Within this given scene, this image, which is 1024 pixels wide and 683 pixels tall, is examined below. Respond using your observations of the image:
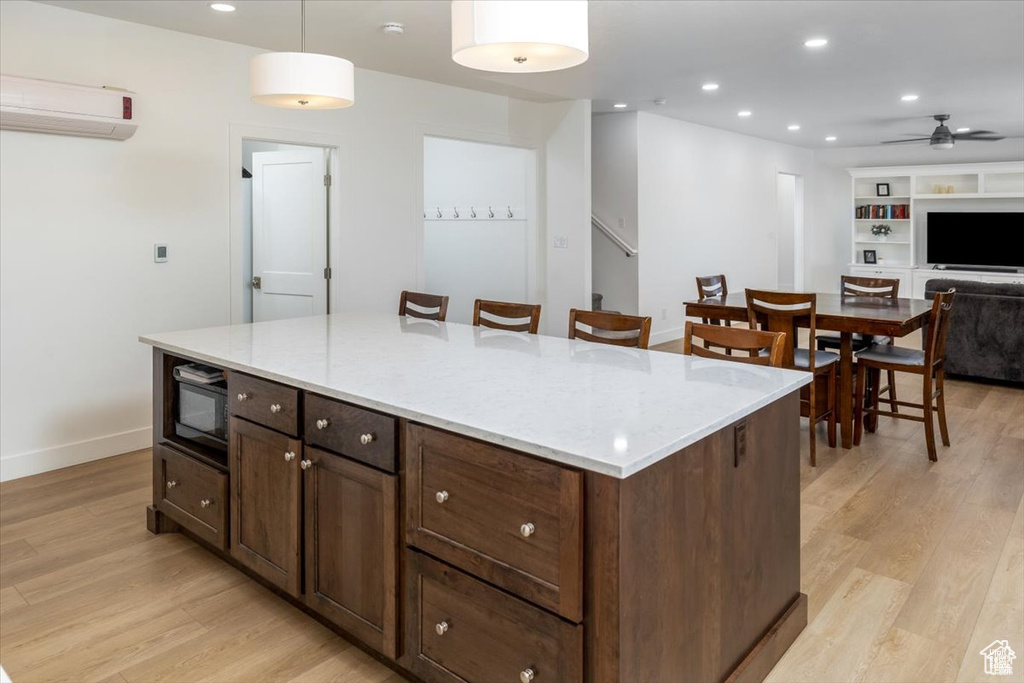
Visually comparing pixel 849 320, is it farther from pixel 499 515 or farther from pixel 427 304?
pixel 499 515

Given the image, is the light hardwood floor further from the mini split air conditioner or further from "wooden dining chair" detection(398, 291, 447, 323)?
the mini split air conditioner

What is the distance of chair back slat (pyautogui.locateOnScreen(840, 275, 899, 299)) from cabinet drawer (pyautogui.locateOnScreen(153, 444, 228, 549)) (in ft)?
14.2

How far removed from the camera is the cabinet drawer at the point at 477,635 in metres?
1.43

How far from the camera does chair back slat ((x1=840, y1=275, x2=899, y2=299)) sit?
5.02m

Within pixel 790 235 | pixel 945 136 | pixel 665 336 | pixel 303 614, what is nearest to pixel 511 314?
pixel 303 614

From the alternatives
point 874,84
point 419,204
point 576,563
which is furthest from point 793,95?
point 576,563

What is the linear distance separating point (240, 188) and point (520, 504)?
12.1 ft

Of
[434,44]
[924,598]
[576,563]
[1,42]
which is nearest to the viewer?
[576,563]

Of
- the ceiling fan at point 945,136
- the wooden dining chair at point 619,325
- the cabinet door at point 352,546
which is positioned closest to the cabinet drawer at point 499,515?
the cabinet door at point 352,546

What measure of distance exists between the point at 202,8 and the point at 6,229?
1517 mm

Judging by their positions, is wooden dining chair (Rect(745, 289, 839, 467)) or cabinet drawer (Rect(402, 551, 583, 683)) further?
wooden dining chair (Rect(745, 289, 839, 467))

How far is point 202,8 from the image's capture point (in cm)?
364

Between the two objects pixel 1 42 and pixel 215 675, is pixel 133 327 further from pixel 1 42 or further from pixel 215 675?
pixel 215 675

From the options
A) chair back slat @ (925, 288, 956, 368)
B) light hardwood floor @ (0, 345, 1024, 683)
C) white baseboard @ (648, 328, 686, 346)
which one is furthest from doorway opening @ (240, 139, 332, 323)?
chair back slat @ (925, 288, 956, 368)
